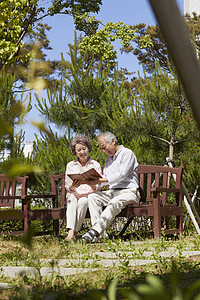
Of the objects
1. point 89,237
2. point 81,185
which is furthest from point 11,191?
point 89,237

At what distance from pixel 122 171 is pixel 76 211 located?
2.39ft

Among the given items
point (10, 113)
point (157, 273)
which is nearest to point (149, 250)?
point (157, 273)

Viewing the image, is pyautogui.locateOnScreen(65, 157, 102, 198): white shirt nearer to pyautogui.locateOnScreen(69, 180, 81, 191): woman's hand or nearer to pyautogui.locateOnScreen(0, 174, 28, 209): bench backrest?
pyautogui.locateOnScreen(69, 180, 81, 191): woman's hand

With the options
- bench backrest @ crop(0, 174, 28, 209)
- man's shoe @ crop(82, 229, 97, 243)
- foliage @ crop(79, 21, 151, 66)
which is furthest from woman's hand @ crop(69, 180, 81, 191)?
foliage @ crop(79, 21, 151, 66)

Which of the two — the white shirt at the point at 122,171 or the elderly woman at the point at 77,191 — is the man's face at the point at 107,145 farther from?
the elderly woman at the point at 77,191

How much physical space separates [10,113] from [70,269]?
2.00m

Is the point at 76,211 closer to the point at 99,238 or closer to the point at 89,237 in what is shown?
the point at 99,238

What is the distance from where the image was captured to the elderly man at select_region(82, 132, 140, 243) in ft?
15.9

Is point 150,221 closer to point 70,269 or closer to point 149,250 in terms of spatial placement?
point 149,250

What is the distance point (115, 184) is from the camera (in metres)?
5.14

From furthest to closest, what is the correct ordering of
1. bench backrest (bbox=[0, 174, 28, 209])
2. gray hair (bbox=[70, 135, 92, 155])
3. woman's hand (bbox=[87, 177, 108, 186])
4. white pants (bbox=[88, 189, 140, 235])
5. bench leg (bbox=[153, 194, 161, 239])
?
gray hair (bbox=[70, 135, 92, 155]) < bench backrest (bbox=[0, 174, 28, 209]) < woman's hand (bbox=[87, 177, 108, 186]) < bench leg (bbox=[153, 194, 161, 239]) < white pants (bbox=[88, 189, 140, 235])

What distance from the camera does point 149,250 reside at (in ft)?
11.9

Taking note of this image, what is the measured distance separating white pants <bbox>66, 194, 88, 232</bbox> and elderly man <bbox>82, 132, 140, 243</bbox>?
94 mm

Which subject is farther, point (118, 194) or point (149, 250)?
point (118, 194)
